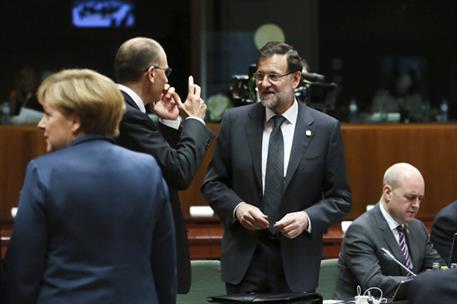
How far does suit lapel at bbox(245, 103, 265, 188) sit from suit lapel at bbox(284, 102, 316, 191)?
108 mm

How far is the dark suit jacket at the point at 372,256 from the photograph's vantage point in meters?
4.27

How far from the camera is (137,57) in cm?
357

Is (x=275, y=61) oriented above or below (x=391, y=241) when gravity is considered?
above

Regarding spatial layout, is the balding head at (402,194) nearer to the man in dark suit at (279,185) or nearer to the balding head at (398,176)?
the balding head at (398,176)

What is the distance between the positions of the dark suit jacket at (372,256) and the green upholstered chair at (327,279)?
1170 mm

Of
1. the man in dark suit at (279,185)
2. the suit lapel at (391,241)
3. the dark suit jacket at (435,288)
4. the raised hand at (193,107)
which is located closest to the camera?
the dark suit jacket at (435,288)

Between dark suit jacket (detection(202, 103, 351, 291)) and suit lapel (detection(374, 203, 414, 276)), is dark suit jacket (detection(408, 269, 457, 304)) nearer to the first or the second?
dark suit jacket (detection(202, 103, 351, 291))

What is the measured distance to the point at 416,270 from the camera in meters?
4.48

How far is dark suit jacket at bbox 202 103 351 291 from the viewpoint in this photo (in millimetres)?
4039

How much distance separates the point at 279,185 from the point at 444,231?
50.0 inches

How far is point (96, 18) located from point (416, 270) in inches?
285

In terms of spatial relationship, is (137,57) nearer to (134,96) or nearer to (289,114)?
(134,96)

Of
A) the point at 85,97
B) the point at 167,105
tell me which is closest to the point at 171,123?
the point at 167,105

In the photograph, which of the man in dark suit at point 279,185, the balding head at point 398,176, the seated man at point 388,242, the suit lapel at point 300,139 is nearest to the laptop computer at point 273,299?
the man in dark suit at point 279,185
